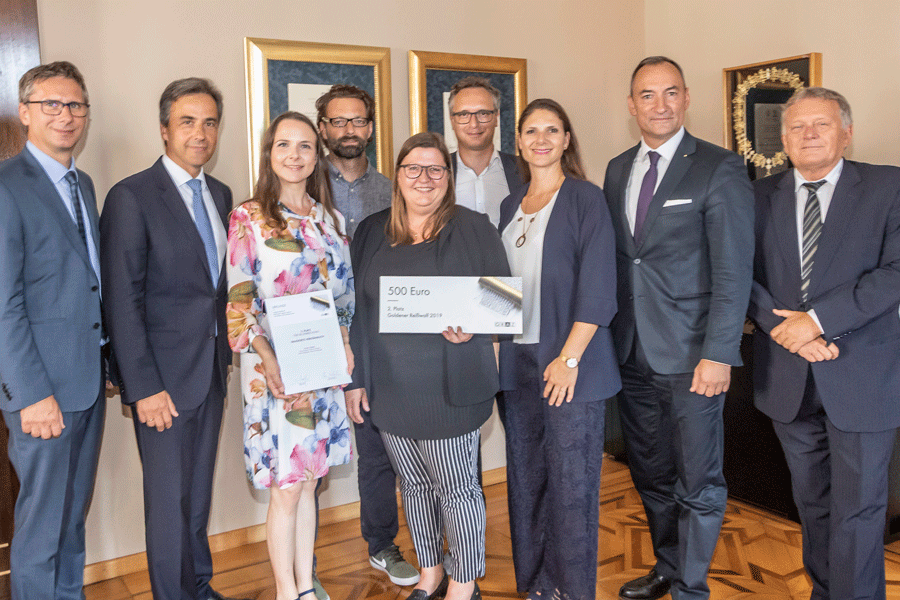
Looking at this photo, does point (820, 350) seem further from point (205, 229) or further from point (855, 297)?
point (205, 229)

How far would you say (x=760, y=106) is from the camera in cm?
372

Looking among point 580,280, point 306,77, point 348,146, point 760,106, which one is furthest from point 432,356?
point 760,106

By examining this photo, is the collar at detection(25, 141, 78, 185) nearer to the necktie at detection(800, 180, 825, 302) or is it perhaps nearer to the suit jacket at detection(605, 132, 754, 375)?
the suit jacket at detection(605, 132, 754, 375)

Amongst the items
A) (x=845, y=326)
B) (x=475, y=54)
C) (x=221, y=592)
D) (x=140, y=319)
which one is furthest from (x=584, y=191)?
(x=221, y=592)

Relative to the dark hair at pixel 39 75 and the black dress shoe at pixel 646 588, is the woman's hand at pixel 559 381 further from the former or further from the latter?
the dark hair at pixel 39 75

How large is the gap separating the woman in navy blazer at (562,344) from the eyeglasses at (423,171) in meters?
0.32

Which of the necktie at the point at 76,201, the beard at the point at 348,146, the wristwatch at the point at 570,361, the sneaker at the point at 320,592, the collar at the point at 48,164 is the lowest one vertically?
the sneaker at the point at 320,592

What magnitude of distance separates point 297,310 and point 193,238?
0.49m

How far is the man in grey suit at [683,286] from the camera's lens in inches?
92.3

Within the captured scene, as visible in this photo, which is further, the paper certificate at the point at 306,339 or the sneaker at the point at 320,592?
the sneaker at the point at 320,592

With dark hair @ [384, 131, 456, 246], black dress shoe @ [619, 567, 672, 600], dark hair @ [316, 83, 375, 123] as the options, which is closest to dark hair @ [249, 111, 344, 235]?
dark hair @ [384, 131, 456, 246]

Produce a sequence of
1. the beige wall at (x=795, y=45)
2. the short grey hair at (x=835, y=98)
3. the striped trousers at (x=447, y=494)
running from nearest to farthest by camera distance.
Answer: the short grey hair at (x=835, y=98), the striped trousers at (x=447, y=494), the beige wall at (x=795, y=45)

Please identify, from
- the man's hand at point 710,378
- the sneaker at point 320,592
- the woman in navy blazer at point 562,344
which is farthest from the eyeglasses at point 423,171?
the sneaker at point 320,592

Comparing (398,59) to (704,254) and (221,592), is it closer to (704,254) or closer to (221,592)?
(704,254)
